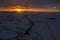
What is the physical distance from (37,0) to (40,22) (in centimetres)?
468

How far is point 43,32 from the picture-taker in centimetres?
421

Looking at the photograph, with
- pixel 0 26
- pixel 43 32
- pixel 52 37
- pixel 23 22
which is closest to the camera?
pixel 52 37

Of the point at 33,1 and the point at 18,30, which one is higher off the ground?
the point at 18,30

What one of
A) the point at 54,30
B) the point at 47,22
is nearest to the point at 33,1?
the point at 47,22

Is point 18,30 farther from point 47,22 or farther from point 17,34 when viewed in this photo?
point 47,22

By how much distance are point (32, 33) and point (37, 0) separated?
5.55m

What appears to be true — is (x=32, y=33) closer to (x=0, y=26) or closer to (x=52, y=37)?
(x=52, y=37)

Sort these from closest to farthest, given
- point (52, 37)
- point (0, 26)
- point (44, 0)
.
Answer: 1. point (52, 37)
2. point (0, 26)
3. point (44, 0)

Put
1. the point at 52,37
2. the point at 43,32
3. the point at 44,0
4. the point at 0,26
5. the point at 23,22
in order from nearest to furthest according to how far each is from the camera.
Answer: the point at 52,37 → the point at 43,32 → the point at 0,26 → the point at 23,22 → the point at 44,0

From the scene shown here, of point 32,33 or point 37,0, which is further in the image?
point 37,0

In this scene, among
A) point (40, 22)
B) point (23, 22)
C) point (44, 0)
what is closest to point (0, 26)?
point (23, 22)

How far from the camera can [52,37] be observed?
3904 mm

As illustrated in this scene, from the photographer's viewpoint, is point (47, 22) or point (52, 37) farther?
point (47, 22)

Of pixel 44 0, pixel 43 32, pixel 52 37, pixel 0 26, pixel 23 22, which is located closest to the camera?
pixel 52 37
